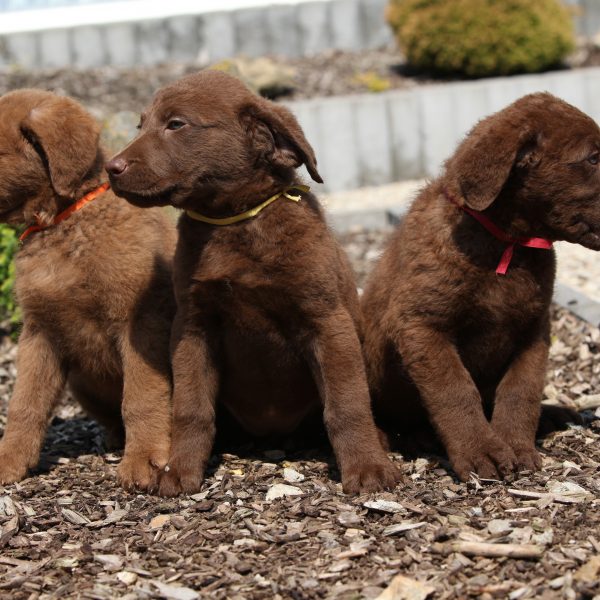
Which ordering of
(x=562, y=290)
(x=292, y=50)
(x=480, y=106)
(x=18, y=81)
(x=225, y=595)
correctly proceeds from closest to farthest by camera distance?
(x=225, y=595)
(x=562, y=290)
(x=480, y=106)
(x=18, y=81)
(x=292, y=50)

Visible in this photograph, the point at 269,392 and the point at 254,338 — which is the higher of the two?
the point at 254,338

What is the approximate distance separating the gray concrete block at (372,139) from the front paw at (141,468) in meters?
7.69

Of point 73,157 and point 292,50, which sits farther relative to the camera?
point 292,50

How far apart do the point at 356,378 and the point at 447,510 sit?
735 mm

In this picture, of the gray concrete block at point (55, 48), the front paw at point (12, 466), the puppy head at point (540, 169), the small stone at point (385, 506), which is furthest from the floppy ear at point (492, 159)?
the gray concrete block at point (55, 48)

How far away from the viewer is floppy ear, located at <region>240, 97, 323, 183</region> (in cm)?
463

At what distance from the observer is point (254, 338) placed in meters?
4.83

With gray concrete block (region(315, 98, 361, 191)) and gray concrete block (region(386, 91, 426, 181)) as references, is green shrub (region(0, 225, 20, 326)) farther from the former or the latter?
gray concrete block (region(386, 91, 426, 181))

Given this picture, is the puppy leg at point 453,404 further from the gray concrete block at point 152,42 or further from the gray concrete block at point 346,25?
the gray concrete block at point 346,25

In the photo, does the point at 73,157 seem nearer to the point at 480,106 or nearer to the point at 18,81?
the point at 480,106

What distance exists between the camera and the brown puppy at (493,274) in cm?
456

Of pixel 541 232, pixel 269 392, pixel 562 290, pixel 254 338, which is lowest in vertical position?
pixel 562 290

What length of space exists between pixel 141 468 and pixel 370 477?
1058 mm

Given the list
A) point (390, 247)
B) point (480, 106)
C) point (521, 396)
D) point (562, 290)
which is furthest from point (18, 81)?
point (521, 396)
